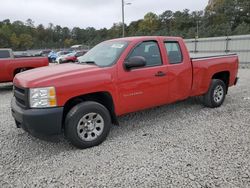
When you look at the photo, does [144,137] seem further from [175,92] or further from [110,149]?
[175,92]

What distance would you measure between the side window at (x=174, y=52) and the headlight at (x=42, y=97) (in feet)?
8.43

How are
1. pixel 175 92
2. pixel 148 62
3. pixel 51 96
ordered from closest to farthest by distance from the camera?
pixel 51 96 → pixel 148 62 → pixel 175 92

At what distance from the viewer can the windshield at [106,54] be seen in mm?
4551

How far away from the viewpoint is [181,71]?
17.4ft

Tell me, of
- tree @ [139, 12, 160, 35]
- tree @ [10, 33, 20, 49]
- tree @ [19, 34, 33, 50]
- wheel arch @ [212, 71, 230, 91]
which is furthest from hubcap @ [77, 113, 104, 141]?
tree @ [19, 34, 33, 50]

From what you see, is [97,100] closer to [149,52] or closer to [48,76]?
[48,76]

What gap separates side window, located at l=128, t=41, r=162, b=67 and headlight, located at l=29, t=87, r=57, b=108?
5.55 feet

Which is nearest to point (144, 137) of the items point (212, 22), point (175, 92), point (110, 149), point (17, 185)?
point (110, 149)

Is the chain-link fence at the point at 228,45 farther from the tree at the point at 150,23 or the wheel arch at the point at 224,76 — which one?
the tree at the point at 150,23

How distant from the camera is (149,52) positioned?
4965 millimetres

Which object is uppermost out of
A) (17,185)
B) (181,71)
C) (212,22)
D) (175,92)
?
(212,22)

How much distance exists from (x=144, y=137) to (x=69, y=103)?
1467 mm

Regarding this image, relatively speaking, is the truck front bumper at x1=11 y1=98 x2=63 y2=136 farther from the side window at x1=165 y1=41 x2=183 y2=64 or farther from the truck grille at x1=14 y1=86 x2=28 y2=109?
the side window at x1=165 y1=41 x2=183 y2=64

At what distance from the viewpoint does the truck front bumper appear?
3682mm
